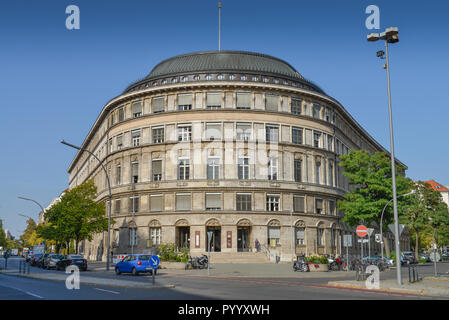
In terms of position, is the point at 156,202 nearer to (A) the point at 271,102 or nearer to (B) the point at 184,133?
(B) the point at 184,133

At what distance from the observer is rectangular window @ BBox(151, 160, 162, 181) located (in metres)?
55.7

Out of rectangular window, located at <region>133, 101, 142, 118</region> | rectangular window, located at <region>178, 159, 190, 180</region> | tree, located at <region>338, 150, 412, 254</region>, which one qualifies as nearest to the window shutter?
rectangular window, located at <region>133, 101, 142, 118</region>

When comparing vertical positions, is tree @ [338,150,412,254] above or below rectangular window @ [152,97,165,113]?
below

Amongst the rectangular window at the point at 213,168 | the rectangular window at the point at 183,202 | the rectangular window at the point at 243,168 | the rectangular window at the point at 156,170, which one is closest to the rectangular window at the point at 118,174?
the rectangular window at the point at 156,170

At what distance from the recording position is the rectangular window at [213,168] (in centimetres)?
5362

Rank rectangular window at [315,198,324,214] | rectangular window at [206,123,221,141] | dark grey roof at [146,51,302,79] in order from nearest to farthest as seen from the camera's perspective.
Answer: rectangular window at [206,123,221,141] → rectangular window at [315,198,324,214] → dark grey roof at [146,51,302,79]

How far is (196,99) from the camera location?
2203 inches

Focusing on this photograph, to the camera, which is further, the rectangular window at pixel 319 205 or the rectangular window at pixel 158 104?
the rectangular window at pixel 158 104

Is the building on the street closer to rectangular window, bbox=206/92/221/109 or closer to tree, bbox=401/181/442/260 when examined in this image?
rectangular window, bbox=206/92/221/109

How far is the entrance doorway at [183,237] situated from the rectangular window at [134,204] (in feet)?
20.8

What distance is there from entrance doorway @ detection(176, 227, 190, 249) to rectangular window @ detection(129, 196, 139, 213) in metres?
6.33

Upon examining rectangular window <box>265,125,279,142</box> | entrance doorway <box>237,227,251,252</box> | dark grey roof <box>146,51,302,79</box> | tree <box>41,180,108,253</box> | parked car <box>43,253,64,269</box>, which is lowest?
parked car <box>43,253,64,269</box>

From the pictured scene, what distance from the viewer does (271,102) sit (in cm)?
5656

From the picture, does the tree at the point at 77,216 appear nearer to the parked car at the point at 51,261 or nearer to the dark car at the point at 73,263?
the parked car at the point at 51,261
